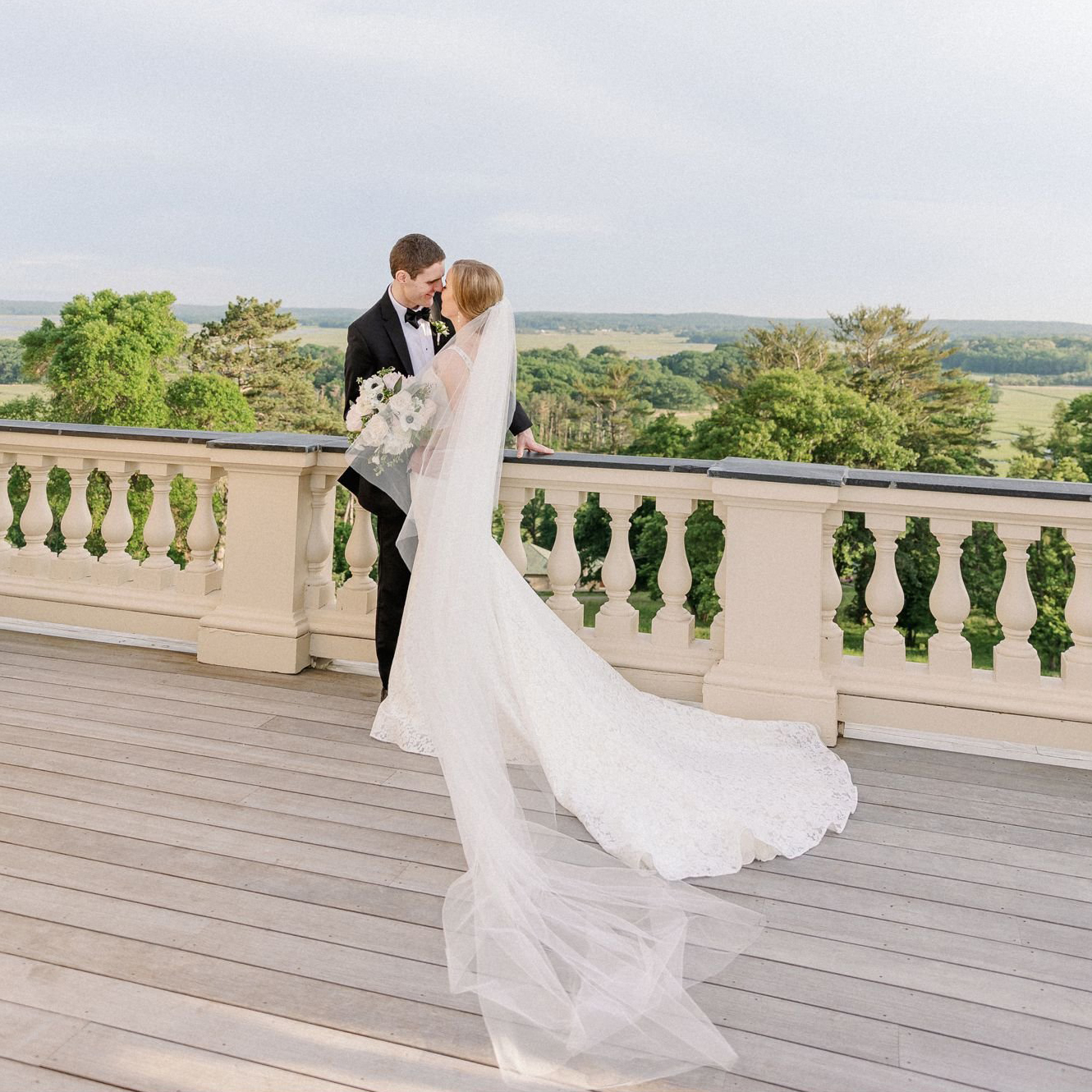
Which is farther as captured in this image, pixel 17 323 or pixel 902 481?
pixel 17 323

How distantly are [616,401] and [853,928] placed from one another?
Result: 34946 mm

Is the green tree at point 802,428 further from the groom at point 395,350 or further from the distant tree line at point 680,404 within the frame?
the groom at point 395,350

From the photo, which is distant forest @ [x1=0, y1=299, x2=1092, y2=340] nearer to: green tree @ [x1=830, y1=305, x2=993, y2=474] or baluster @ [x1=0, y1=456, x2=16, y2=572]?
green tree @ [x1=830, y1=305, x2=993, y2=474]

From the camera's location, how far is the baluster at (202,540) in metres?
3.77

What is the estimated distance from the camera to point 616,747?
263cm

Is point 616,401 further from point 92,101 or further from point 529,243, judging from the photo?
point 92,101

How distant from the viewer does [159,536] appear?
3.87 meters

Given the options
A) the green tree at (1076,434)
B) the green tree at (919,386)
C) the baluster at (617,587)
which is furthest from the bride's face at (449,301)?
the green tree at (1076,434)

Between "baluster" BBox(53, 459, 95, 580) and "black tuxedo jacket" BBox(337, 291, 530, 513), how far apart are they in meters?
1.46

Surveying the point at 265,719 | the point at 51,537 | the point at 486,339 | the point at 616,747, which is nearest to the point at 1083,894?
the point at 616,747

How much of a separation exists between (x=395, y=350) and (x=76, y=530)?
5.79 feet

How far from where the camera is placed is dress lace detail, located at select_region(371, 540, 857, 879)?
228 centimetres

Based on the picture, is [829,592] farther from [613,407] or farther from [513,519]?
[613,407]

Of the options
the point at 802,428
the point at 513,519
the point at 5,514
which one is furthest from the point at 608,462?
the point at 802,428
